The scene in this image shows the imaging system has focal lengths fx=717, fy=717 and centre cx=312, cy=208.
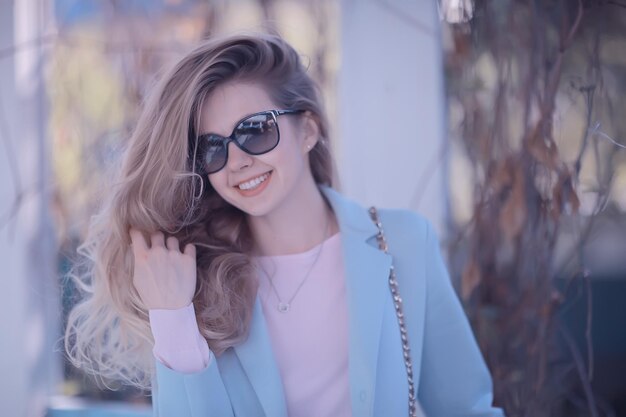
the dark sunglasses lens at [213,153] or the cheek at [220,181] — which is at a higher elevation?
the dark sunglasses lens at [213,153]

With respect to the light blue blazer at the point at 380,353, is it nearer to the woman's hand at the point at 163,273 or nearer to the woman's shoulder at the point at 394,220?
the woman's shoulder at the point at 394,220

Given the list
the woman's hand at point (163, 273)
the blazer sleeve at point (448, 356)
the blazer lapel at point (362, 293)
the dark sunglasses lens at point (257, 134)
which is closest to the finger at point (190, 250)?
the woman's hand at point (163, 273)

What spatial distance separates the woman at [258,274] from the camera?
6.85 feet

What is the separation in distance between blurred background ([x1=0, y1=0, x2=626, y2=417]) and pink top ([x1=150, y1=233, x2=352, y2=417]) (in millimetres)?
667

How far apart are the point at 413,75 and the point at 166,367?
1599mm

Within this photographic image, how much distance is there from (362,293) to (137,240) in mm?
701

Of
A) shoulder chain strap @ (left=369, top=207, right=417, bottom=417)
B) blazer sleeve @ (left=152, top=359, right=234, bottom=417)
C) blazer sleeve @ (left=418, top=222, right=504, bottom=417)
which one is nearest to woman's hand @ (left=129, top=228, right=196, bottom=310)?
blazer sleeve @ (left=152, top=359, right=234, bottom=417)

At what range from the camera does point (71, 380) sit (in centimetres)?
346

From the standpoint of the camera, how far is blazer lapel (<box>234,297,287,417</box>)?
81.7 inches

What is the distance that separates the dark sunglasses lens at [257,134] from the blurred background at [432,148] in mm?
467

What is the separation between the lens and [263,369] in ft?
6.91

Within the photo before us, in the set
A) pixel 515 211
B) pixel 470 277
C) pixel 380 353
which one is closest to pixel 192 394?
pixel 380 353

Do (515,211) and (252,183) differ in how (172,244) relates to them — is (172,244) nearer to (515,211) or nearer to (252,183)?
(252,183)

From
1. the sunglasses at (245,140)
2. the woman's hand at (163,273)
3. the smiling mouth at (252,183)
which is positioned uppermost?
the sunglasses at (245,140)
